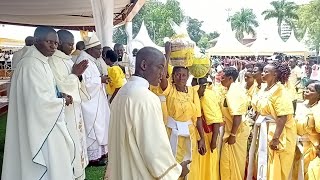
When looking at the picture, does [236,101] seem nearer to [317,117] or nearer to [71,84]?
[317,117]

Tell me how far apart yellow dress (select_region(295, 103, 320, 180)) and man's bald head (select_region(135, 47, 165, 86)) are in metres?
2.51

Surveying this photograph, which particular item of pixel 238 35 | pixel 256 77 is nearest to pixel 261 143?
pixel 256 77

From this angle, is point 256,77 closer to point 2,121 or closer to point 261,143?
point 261,143

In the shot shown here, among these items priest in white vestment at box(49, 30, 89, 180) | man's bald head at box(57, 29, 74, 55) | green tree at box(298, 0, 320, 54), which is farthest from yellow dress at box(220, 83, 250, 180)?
green tree at box(298, 0, 320, 54)

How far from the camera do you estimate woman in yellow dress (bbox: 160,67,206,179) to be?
4664mm

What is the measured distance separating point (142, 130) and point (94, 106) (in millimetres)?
4155

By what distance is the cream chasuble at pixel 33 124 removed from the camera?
4203 mm

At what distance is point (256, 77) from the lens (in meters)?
6.61

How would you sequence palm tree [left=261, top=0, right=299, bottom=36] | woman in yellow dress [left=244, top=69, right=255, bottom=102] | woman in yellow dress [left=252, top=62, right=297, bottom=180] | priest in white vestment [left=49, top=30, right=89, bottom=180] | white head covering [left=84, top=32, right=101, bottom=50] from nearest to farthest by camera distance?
priest in white vestment [left=49, top=30, right=89, bottom=180]
woman in yellow dress [left=252, top=62, right=297, bottom=180]
woman in yellow dress [left=244, top=69, right=255, bottom=102]
white head covering [left=84, top=32, right=101, bottom=50]
palm tree [left=261, top=0, right=299, bottom=36]

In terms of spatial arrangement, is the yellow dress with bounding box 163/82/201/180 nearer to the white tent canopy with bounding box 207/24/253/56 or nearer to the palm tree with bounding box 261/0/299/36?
the white tent canopy with bounding box 207/24/253/56

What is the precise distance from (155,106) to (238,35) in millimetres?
81720

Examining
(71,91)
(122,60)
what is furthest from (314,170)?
(122,60)

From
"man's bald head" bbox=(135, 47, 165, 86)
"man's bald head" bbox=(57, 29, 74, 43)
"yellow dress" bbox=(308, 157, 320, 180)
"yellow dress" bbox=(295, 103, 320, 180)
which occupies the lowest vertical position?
"yellow dress" bbox=(308, 157, 320, 180)

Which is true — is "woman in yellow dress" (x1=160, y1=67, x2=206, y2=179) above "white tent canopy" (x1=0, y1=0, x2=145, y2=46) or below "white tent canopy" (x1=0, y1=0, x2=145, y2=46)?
below
